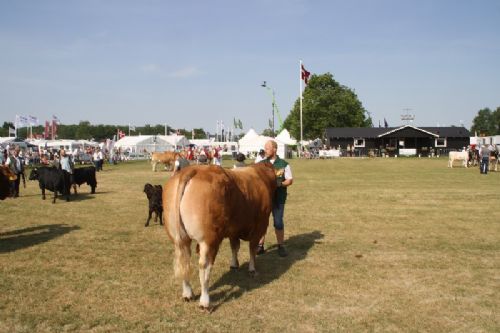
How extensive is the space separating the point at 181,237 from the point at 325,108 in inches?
3041

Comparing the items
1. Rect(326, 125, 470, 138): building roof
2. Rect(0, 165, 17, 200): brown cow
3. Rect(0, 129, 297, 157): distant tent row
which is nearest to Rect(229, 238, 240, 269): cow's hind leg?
Rect(0, 165, 17, 200): brown cow

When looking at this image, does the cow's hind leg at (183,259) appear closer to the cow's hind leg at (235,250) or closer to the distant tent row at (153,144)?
the cow's hind leg at (235,250)

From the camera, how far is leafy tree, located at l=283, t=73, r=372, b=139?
7894 cm

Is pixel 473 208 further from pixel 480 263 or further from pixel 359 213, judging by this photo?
pixel 480 263

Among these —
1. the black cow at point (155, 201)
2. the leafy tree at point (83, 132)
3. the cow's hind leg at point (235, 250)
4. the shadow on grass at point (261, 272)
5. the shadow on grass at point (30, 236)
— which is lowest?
the shadow on grass at point (261, 272)

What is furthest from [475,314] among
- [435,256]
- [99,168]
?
[99,168]

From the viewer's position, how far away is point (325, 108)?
79688 millimetres

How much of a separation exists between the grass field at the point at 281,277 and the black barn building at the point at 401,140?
50248mm

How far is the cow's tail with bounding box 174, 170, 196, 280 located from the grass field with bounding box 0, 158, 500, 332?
499mm

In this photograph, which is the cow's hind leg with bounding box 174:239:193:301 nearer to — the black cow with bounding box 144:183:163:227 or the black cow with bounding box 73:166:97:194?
the black cow with bounding box 144:183:163:227

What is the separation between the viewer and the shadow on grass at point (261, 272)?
576cm

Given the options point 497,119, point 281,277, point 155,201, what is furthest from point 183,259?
point 497,119

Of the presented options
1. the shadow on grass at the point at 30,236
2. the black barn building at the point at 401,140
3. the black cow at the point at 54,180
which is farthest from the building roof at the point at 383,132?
the shadow on grass at the point at 30,236

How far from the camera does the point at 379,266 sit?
691 cm
